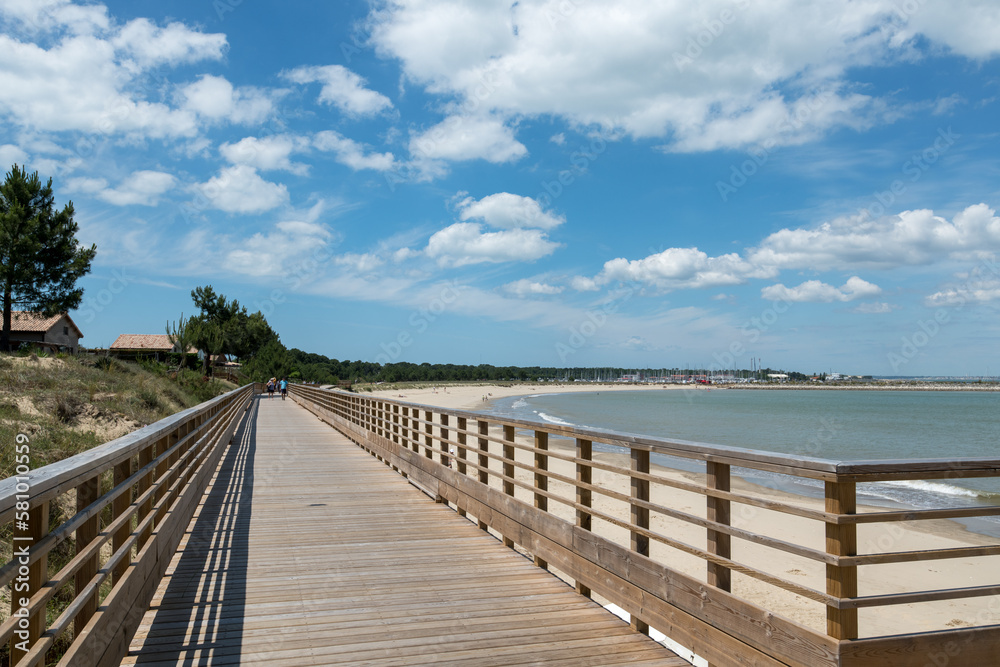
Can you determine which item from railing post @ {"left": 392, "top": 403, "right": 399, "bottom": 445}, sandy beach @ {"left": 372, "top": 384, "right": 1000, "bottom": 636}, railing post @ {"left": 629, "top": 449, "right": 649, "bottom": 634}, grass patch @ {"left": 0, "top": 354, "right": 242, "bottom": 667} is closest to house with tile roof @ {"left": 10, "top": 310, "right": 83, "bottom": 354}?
grass patch @ {"left": 0, "top": 354, "right": 242, "bottom": 667}

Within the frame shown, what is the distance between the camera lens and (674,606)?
3.94 metres

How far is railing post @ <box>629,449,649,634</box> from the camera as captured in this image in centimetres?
431

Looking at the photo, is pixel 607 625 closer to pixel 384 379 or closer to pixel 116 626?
pixel 116 626

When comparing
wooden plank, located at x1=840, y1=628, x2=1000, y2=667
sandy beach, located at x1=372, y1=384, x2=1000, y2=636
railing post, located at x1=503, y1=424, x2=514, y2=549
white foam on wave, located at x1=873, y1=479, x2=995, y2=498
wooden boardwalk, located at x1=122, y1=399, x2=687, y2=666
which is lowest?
white foam on wave, located at x1=873, y1=479, x2=995, y2=498

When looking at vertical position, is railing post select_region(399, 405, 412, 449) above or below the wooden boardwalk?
above

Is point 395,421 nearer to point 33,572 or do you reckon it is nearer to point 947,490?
point 33,572

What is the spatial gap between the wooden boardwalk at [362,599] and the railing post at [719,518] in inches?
23.5

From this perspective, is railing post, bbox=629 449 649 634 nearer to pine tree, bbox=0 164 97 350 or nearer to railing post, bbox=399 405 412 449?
railing post, bbox=399 405 412 449

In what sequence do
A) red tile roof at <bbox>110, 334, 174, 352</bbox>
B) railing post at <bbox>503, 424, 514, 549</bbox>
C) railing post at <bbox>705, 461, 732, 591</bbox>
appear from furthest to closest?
1. red tile roof at <bbox>110, 334, 174, 352</bbox>
2. railing post at <bbox>503, 424, 514, 549</bbox>
3. railing post at <bbox>705, 461, 732, 591</bbox>

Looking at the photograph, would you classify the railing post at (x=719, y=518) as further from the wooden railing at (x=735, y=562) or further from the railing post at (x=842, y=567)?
the railing post at (x=842, y=567)

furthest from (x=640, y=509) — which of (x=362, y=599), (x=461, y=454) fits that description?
(x=461, y=454)

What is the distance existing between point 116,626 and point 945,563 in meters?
13.3

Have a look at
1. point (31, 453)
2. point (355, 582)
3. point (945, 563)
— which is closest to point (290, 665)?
point (355, 582)

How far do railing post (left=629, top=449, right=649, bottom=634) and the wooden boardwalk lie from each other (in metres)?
0.09
